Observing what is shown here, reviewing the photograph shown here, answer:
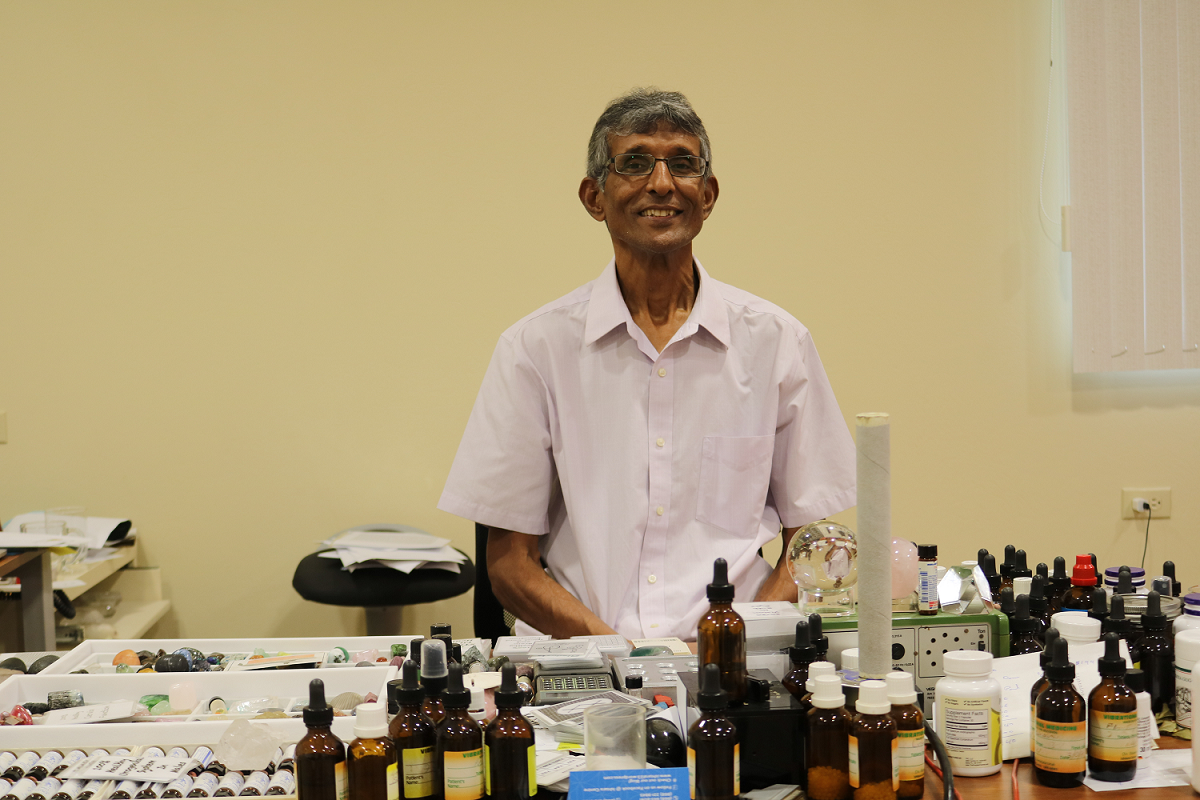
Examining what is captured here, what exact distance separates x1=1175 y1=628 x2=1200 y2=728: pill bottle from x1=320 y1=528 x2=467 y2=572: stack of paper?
2.02m

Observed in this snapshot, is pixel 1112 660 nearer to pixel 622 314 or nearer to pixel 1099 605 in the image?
pixel 1099 605

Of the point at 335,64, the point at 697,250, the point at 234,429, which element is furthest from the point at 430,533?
the point at 335,64

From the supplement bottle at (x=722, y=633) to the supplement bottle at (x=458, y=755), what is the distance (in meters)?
0.29

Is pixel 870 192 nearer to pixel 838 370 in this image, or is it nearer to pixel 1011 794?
pixel 838 370

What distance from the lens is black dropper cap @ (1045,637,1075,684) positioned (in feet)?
3.66

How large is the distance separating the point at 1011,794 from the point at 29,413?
3196 mm

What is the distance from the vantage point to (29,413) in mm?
3275

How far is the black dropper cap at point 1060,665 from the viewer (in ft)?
3.66

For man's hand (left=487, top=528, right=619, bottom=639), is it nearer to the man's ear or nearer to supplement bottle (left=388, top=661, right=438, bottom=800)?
the man's ear

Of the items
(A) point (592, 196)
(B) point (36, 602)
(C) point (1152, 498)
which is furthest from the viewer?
(C) point (1152, 498)

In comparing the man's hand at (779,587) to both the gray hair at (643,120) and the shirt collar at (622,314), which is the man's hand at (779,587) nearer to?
the shirt collar at (622,314)

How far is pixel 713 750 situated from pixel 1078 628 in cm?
59

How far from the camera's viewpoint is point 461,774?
1014 millimetres

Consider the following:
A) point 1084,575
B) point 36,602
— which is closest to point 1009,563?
point 1084,575
